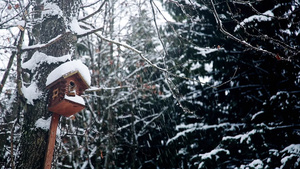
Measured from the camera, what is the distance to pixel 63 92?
2541 millimetres

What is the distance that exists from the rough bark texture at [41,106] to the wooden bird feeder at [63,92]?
71 millimetres

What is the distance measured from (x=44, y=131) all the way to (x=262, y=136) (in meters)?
4.95

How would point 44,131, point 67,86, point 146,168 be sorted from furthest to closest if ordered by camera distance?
point 146,168, point 67,86, point 44,131

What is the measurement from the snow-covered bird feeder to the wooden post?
0.25 feet

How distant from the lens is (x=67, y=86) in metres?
2.60

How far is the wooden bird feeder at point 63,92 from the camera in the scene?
2393 mm

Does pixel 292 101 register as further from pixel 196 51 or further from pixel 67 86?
pixel 67 86

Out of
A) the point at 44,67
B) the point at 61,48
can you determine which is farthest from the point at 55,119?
the point at 61,48

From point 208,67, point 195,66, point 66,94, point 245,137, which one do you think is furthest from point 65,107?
point 208,67

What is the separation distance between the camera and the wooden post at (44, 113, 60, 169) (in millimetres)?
2287

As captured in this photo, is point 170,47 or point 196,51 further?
point 170,47

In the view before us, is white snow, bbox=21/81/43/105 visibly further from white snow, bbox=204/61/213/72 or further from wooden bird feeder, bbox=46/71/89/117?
white snow, bbox=204/61/213/72

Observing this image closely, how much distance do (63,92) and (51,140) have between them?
519 mm

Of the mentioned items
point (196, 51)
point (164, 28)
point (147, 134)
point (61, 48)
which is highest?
point (164, 28)
